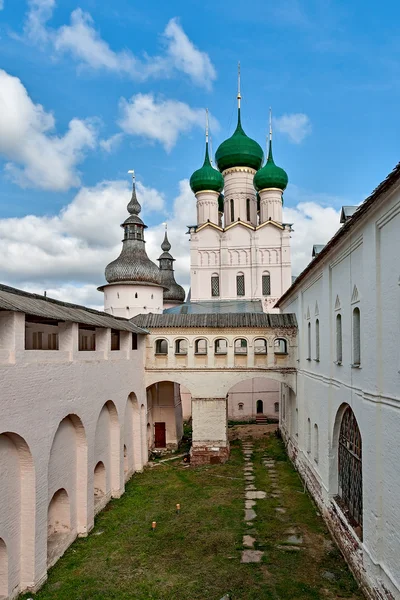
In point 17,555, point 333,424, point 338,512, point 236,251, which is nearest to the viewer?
point 17,555

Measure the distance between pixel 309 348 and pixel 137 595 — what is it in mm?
9506

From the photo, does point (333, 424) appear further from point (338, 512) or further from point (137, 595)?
point (137, 595)

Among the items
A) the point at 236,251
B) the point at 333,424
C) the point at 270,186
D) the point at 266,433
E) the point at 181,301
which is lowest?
the point at 266,433

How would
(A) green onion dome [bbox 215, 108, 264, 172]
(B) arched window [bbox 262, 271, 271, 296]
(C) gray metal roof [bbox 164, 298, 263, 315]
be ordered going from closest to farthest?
1. (C) gray metal roof [bbox 164, 298, 263, 315]
2. (B) arched window [bbox 262, 271, 271, 296]
3. (A) green onion dome [bbox 215, 108, 264, 172]

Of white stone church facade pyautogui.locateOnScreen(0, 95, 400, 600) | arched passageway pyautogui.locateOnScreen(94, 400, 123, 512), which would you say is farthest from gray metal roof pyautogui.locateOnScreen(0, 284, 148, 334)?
arched passageway pyautogui.locateOnScreen(94, 400, 123, 512)

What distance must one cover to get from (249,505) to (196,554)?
360 cm

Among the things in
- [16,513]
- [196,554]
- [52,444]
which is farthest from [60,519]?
[196,554]

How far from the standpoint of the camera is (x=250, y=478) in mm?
17016

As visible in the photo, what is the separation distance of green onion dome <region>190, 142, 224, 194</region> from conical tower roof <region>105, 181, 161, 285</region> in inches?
325

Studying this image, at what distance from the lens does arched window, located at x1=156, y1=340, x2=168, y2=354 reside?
67.5 feet

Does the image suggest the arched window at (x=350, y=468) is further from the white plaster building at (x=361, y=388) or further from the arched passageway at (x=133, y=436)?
the arched passageway at (x=133, y=436)

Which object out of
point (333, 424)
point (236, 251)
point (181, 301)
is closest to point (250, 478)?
point (333, 424)

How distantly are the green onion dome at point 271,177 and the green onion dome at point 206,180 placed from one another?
2.55 meters

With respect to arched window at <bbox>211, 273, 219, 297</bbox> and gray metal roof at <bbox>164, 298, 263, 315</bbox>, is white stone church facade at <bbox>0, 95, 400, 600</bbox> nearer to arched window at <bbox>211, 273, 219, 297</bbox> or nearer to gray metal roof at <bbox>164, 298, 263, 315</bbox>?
gray metal roof at <bbox>164, 298, 263, 315</bbox>
